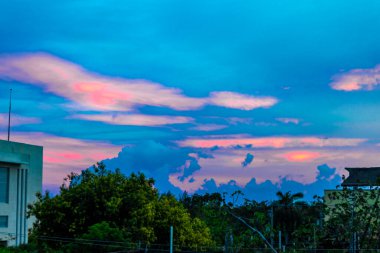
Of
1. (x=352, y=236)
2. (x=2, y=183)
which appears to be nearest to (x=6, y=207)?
(x=2, y=183)

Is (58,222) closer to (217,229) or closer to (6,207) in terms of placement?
(6,207)

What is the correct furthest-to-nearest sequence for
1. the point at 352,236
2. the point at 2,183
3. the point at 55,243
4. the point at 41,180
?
the point at 41,180
the point at 2,183
the point at 55,243
the point at 352,236

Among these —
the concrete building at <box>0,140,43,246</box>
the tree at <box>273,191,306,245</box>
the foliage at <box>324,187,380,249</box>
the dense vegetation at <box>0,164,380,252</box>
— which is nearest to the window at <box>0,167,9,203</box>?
the concrete building at <box>0,140,43,246</box>

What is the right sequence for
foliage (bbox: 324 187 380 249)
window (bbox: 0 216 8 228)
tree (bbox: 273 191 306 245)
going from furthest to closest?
1. tree (bbox: 273 191 306 245)
2. window (bbox: 0 216 8 228)
3. foliage (bbox: 324 187 380 249)

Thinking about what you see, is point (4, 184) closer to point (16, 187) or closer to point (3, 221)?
point (16, 187)

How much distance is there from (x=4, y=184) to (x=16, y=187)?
1.04 metres

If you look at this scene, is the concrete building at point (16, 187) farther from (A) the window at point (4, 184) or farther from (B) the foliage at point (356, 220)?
(B) the foliage at point (356, 220)

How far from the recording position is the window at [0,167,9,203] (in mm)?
38375

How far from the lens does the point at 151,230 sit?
26562mm

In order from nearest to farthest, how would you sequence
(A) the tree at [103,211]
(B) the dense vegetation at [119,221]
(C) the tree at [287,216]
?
1. (B) the dense vegetation at [119,221]
2. (A) the tree at [103,211]
3. (C) the tree at [287,216]

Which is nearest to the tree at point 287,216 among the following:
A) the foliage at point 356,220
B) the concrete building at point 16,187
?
the concrete building at point 16,187

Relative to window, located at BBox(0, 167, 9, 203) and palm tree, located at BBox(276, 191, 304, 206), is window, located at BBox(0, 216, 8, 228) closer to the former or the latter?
window, located at BBox(0, 167, 9, 203)

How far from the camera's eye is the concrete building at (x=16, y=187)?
37844 millimetres

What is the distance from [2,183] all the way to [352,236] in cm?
2501
